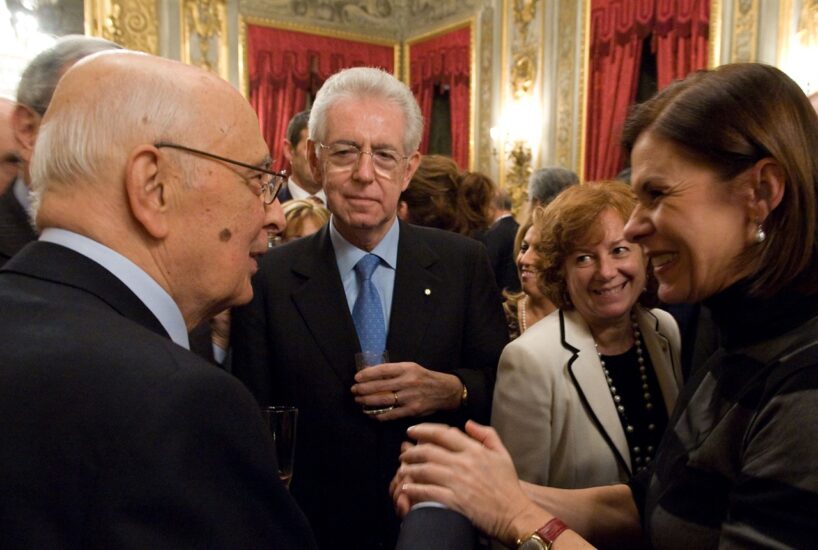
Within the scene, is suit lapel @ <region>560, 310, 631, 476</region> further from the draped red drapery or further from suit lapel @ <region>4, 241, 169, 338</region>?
the draped red drapery

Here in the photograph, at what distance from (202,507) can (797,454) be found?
2.86 feet

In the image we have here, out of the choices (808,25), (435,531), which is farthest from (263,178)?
(808,25)

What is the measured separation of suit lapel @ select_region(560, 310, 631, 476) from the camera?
6.38 feet

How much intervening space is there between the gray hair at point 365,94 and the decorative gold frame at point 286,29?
807 cm

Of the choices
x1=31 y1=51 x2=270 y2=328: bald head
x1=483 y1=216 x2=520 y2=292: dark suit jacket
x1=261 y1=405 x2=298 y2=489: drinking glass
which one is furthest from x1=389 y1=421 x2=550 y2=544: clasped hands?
x1=483 y1=216 x2=520 y2=292: dark suit jacket

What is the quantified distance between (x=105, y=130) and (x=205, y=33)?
9243 mm

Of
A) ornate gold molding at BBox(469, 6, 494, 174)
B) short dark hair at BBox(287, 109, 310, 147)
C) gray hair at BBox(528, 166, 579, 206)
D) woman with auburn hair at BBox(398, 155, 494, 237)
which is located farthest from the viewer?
ornate gold molding at BBox(469, 6, 494, 174)

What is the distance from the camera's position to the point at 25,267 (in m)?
0.96

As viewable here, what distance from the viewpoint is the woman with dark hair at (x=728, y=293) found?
1.16 metres

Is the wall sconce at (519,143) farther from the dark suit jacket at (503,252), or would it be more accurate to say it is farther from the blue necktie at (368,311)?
the blue necktie at (368,311)

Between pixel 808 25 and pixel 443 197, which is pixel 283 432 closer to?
pixel 443 197

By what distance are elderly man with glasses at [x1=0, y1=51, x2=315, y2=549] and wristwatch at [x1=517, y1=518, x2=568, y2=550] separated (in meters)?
0.59

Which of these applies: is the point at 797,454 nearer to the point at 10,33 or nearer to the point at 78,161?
the point at 78,161

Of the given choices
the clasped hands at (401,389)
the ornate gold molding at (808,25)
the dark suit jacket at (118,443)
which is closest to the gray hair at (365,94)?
the clasped hands at (401,389)
